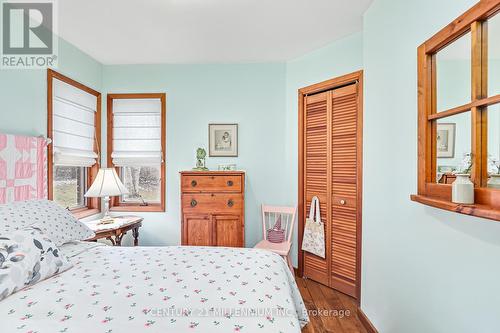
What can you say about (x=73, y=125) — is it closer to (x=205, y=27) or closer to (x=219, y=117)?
(x=219, y=117)

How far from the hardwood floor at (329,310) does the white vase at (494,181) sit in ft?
5.38

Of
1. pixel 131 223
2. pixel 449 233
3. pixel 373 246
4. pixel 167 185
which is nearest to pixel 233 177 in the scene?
pixel 167 185

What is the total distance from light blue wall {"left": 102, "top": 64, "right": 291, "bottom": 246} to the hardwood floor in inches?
36.3

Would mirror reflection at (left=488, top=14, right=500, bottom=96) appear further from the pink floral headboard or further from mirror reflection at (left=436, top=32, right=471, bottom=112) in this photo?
the pink floral headboard

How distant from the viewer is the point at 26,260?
122cm

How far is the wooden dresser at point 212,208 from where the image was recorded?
9.41ft

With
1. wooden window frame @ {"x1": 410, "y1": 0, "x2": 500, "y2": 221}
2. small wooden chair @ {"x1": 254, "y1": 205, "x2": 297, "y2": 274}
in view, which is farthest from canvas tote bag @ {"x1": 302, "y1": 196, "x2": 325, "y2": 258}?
wooden window frame @ {"x1": 410, "y1": 0, "x2": 500, "y2": 221}

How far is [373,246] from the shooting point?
6.76 ft

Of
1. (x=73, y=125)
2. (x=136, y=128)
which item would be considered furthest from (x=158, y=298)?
(x=136, y=128)

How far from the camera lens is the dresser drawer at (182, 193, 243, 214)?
288 centimetres

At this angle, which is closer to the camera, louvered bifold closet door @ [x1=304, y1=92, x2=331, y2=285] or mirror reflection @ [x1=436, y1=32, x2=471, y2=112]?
mirror reflection @ [x1=436, y1=32, x2=471, y2=112]

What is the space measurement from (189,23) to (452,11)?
200 cm

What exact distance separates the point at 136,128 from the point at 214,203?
154 cm

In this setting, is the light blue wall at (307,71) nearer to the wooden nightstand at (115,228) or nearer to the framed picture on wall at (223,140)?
the framed picture on wall at (223,140)
